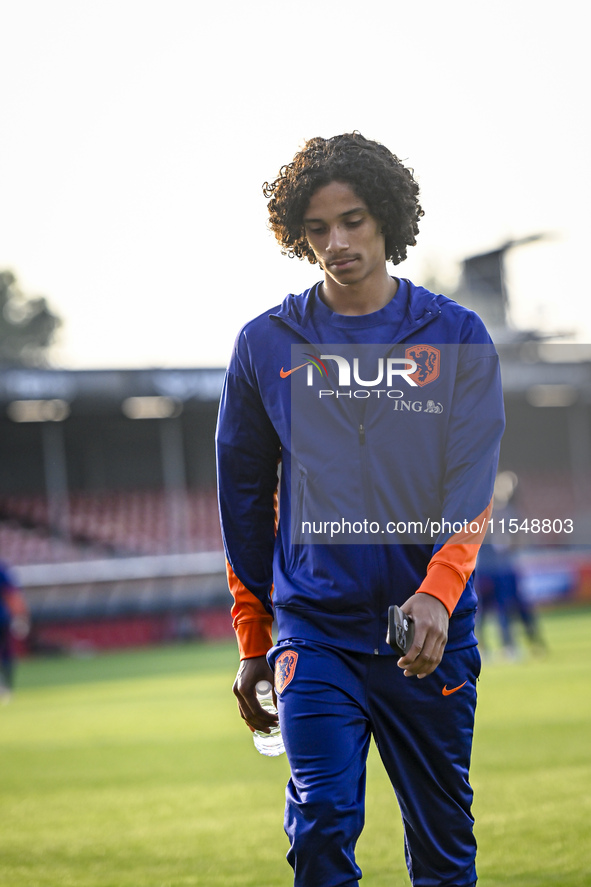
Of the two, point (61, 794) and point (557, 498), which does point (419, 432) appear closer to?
point (61, 794)

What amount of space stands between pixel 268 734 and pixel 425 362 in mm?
1257

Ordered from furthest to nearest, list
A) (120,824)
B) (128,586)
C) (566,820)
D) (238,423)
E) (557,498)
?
1. (557,498)
2. (128,586)
3. (120,824)
4. (566,820)
5. (238,423)

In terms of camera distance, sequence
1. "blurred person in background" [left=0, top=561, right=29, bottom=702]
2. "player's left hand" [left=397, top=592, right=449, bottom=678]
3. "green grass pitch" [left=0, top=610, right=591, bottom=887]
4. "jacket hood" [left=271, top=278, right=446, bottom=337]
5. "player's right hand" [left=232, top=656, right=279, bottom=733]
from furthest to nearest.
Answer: "blurred person in background" [left=0, top=561, right=29, bottom=702], "green grass pitch" [left=0, top=610, right=591, bottom=887], "player's right hand" [left=232, top=656, right=279, bottom=733], "jacket hood" [left=271, top=278, right=446, bottom=337], "player's left hand" [left=397, top=592, right=449, bottom=678]

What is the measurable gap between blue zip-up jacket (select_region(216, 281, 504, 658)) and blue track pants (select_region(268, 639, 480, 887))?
0.08m

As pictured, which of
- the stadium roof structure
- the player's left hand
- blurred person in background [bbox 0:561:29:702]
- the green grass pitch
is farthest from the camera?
the stadium roof structure

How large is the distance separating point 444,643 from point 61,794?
4976 millimetres

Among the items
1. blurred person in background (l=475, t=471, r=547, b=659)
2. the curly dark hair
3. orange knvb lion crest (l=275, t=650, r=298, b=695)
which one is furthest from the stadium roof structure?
orange knvb lion crest (l=275, t=650, r=298, b=695)

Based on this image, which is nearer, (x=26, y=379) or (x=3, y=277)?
(x=26, y=379)

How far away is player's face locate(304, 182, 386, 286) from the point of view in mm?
3096

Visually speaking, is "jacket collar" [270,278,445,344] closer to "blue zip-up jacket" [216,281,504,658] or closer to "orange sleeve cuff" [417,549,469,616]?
"blue zip-up jacket" [216,281,504,658]


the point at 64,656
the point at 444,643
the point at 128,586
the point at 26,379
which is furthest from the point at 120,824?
the point at 26,379

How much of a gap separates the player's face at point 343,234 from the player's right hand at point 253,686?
3.80 ft

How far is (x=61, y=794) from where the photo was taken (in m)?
7.09

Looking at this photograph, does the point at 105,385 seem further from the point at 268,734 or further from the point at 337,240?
the point at 337,240
